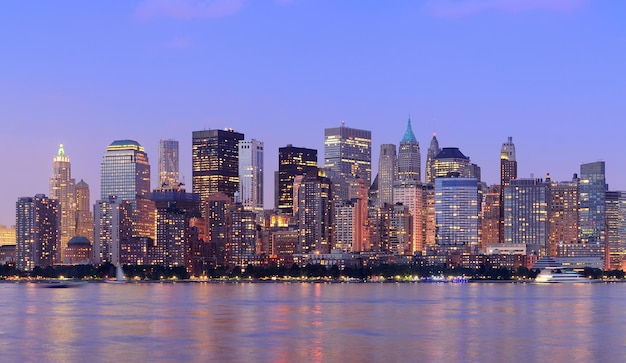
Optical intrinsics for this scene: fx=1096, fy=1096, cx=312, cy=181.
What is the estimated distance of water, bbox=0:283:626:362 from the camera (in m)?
65.8

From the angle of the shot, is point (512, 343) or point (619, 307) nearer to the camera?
point (512, 343)

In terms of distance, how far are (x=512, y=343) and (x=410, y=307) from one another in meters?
45.1

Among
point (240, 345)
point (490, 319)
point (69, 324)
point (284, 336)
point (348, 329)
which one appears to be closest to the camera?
point (240, 345)

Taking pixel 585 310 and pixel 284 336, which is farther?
pixel 585 310

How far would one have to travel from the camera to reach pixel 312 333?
80562 mm

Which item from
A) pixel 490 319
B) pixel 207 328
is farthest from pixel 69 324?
pixel 490 319

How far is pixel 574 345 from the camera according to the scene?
2852 inches

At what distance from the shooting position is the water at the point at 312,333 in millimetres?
65812

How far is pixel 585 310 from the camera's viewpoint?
114 m

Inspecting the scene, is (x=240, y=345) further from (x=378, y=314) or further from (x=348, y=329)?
(x=378, y=314)

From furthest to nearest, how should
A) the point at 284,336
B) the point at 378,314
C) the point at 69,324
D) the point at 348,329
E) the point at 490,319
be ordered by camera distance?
the point at 378,314 → the point at 490,319 → the point at 69,324 → the point at 348,329 → the point at 284,336

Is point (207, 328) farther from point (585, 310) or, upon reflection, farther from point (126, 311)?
point (585, 310)

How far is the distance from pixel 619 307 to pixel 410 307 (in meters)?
23.5

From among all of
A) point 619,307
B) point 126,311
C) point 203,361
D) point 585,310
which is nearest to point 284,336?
point 203,361
